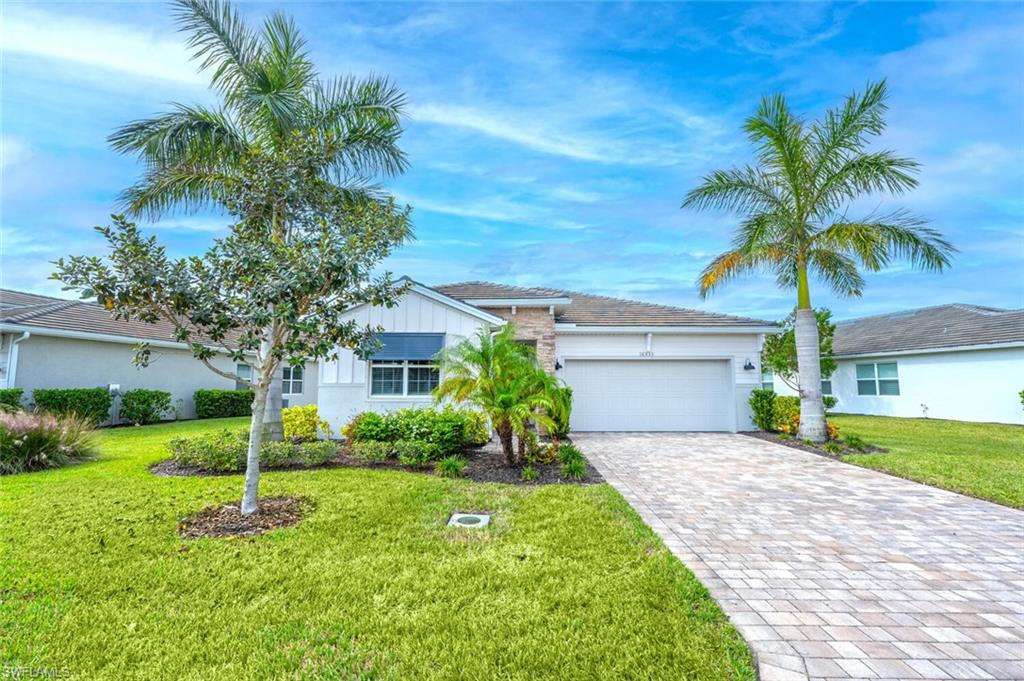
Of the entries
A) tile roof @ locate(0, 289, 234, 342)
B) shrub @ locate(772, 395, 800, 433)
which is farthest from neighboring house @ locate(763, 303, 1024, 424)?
tile roof @ locate(0, 289, 234, 342)

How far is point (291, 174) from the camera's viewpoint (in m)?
7.03

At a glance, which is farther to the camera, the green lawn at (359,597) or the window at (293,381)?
the window at (293,381)

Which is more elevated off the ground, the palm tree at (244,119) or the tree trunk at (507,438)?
the palm tree at (244,119)

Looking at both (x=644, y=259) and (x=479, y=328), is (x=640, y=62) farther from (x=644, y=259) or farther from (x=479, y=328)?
(x=644, y=259)

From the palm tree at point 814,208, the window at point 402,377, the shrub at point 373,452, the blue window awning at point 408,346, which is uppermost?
the palm tree at point 814,208

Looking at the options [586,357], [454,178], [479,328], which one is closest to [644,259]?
[586,357]

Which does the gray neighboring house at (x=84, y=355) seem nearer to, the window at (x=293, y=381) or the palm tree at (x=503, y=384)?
the window at (x=293, y=381)

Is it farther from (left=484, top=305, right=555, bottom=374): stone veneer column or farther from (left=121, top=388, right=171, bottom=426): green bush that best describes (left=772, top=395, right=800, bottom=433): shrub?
(left=121, top=388, right=171, bottom=426): green bush

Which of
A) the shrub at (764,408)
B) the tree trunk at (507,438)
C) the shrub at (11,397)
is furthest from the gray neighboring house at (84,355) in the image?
the shrub at (764,408)

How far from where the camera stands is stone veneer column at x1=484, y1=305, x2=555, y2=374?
14.0 meters

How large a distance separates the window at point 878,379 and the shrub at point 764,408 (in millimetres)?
11440

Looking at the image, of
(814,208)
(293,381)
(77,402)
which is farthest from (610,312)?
(77,402)

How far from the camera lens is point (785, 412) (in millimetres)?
13781

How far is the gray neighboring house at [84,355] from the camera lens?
523 inches
